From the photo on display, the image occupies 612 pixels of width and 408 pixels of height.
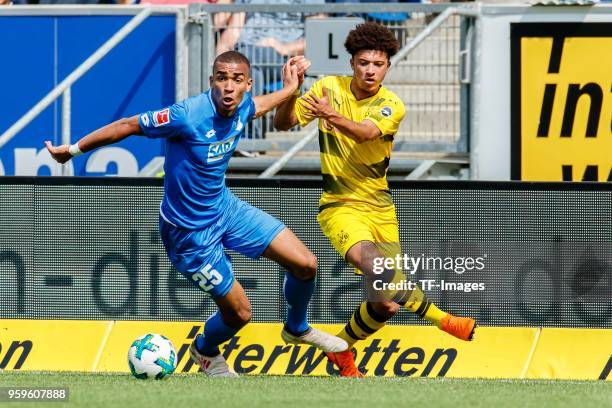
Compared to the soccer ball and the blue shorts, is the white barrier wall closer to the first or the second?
the blue shorts

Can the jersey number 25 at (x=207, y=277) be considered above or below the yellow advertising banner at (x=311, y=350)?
above

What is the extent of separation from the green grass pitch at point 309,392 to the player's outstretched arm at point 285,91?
6.50 ft

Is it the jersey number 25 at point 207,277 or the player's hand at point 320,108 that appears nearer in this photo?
the player's hand at point 320,108

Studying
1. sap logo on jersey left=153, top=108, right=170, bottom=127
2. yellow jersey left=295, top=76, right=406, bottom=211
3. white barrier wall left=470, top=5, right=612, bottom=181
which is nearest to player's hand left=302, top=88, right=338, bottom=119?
yellow jersey left=295, top=76, right=406, bottom=211

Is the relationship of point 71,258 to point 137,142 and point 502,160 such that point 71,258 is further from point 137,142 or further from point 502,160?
point 502,160

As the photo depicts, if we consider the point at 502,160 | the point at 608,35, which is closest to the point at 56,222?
the point at 502,160

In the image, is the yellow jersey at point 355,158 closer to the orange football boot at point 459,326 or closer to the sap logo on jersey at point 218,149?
the sap logo on jersey at point 218,149

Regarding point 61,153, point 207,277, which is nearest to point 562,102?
point 207,277

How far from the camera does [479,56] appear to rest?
41.9 ft

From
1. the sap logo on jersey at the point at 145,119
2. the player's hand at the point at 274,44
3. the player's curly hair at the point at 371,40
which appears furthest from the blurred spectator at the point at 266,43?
the sap logo on jersey at the point at 145,119

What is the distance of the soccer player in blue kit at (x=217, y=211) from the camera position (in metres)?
9.89

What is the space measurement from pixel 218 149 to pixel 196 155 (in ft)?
0.55

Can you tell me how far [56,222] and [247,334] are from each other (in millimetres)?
1774

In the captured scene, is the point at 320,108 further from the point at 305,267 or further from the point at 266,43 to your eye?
the point at 266,43
